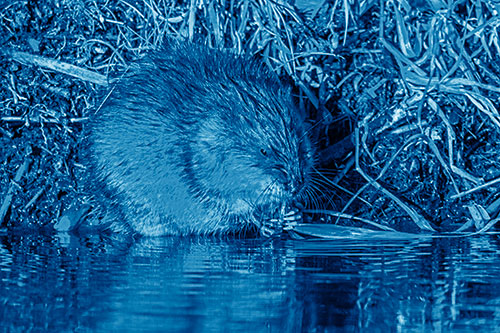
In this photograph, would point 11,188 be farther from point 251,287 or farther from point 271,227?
point 251,287

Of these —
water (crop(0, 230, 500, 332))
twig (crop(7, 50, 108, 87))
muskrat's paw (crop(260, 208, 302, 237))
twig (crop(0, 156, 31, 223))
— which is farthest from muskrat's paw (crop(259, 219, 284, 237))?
twig (crop(0, 156, 31, 223))

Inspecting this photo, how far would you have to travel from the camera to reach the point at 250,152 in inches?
156

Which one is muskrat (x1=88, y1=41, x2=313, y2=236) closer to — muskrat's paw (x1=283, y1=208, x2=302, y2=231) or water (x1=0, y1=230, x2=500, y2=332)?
muskrat's paw (x1=283, y1=208, x2=302, y2=231)

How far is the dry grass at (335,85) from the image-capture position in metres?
4.34

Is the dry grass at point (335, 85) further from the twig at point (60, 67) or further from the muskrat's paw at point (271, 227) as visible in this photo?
the muskrat's paw at point (271, 227)

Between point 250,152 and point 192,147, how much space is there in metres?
0.29

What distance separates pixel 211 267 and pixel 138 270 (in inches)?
10.3

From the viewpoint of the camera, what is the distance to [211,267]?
9.29ft

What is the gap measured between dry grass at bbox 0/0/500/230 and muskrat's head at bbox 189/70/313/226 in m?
0.38

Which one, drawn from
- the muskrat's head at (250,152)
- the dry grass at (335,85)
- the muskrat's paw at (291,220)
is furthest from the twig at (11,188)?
the muskrat's paw at (291,220)

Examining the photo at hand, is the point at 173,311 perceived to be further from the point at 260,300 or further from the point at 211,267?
the point at 211,267

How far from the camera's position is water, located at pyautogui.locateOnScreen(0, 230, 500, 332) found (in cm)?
194

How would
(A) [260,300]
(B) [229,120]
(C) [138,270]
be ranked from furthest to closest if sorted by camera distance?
(B) [229,120] → (C) [138,270] → (A) [260,300]

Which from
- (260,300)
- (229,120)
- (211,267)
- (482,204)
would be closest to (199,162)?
(229,120)
